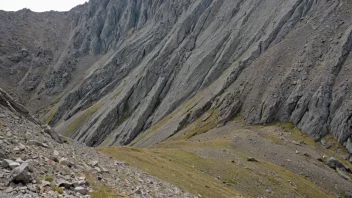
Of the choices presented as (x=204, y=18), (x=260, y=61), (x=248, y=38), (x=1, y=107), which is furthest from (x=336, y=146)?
(x=204, y=18)

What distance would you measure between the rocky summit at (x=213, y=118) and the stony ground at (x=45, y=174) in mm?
100

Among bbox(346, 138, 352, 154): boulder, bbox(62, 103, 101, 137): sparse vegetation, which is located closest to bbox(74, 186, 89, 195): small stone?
bbox(346, 138, 352, 154): boulder

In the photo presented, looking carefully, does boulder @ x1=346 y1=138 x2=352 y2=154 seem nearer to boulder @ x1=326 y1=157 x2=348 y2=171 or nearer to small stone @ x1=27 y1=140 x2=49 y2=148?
boulder @ x1=326 y1=157 x2=348 y2=171

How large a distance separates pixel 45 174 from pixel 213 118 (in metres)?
88.3

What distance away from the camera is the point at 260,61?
365 feet

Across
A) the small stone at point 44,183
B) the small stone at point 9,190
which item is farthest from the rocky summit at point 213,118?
the small stone at point 44,183

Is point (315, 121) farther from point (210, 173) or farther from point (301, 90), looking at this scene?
point (210, 173)

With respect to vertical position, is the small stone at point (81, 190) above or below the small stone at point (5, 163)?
below

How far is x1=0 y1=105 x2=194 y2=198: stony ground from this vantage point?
16719 mm

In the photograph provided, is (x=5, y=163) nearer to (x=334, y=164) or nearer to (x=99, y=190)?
(x=99, y=190)

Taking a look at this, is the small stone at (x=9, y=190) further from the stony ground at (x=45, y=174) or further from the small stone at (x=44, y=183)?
the small stone at (x=44, y=183)

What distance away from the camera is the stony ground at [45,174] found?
16719mm

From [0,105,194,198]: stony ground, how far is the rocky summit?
10 cm

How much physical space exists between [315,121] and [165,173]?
57.5m
